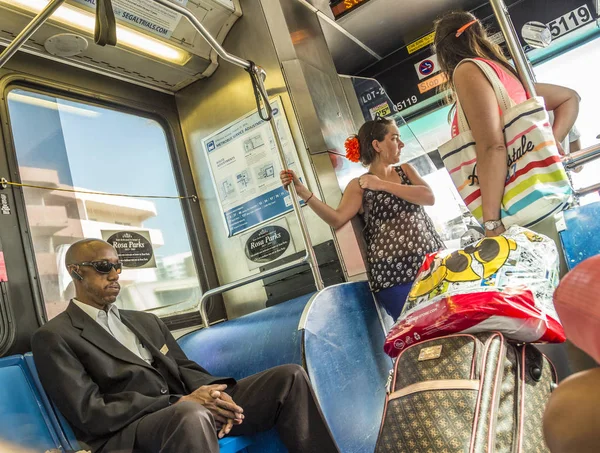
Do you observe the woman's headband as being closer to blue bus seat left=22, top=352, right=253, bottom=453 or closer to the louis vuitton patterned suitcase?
the louis vuitton patterned suitcase

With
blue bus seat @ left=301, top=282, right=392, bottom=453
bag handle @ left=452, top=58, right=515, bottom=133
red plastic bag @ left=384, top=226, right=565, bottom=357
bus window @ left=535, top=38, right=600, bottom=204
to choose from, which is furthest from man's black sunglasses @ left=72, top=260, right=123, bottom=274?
bus window @ left=535, top=38, right=600, bottom=204

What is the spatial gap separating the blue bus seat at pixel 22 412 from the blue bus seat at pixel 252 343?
940mm

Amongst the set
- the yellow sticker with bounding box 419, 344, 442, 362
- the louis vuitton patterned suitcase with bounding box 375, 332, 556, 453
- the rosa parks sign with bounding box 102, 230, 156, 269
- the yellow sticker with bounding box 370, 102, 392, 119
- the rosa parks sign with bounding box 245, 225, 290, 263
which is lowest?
the louis vuitton patterned suitcase with bounding box 375, 332, 556, 453

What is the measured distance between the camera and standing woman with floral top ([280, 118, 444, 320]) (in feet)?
10.1

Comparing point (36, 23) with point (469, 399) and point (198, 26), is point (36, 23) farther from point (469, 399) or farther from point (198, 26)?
point (469, 399)

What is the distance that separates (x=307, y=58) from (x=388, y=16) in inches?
72.1

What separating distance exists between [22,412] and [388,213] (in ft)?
7.05

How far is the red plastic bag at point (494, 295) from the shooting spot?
187 centimetres

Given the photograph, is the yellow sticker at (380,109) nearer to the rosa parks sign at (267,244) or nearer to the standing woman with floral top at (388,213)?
the standing woman with floral top at (388,213)

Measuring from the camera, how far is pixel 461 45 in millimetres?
2221

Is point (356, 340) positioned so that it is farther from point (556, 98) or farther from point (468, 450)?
point (556, 98)

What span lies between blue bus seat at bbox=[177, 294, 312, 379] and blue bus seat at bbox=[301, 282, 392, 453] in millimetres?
106

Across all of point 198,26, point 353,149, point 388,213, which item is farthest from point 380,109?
point 198,26

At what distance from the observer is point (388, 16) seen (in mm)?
5469
